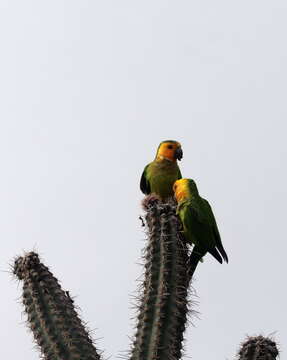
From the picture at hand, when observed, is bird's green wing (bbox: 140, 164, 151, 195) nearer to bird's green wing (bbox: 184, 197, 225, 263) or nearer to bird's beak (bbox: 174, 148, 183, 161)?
bird's beak (bbox: 174, 148, 183, 161)

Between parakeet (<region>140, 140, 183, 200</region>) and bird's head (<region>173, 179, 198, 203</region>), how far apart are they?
135 cm

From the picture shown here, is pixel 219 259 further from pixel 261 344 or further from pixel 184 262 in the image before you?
pixel 261 344

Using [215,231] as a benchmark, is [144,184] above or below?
above

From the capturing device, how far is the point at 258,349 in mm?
6344

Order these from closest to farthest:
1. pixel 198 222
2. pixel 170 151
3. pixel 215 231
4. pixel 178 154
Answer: pixel 198 222 < pixel 215 231 < pixel 178 154 < pixel 170 151

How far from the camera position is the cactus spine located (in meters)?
6.20

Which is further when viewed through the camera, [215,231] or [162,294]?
[215,231]

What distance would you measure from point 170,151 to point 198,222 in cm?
316

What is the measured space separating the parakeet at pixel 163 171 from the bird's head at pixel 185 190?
135 cm

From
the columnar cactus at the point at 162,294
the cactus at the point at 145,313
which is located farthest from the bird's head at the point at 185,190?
the cactus at the point at 145,313

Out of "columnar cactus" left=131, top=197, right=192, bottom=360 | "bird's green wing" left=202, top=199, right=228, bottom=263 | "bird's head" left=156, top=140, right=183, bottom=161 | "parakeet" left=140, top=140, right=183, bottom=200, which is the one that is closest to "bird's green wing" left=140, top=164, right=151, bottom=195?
"parakeet" left=140, top=140, right=183, bottom=200

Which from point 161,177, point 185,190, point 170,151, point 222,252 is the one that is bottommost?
point 222,252

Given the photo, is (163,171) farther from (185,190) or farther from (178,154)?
(185,190)

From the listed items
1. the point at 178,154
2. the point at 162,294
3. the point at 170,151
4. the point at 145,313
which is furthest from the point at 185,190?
the point at 145,313
